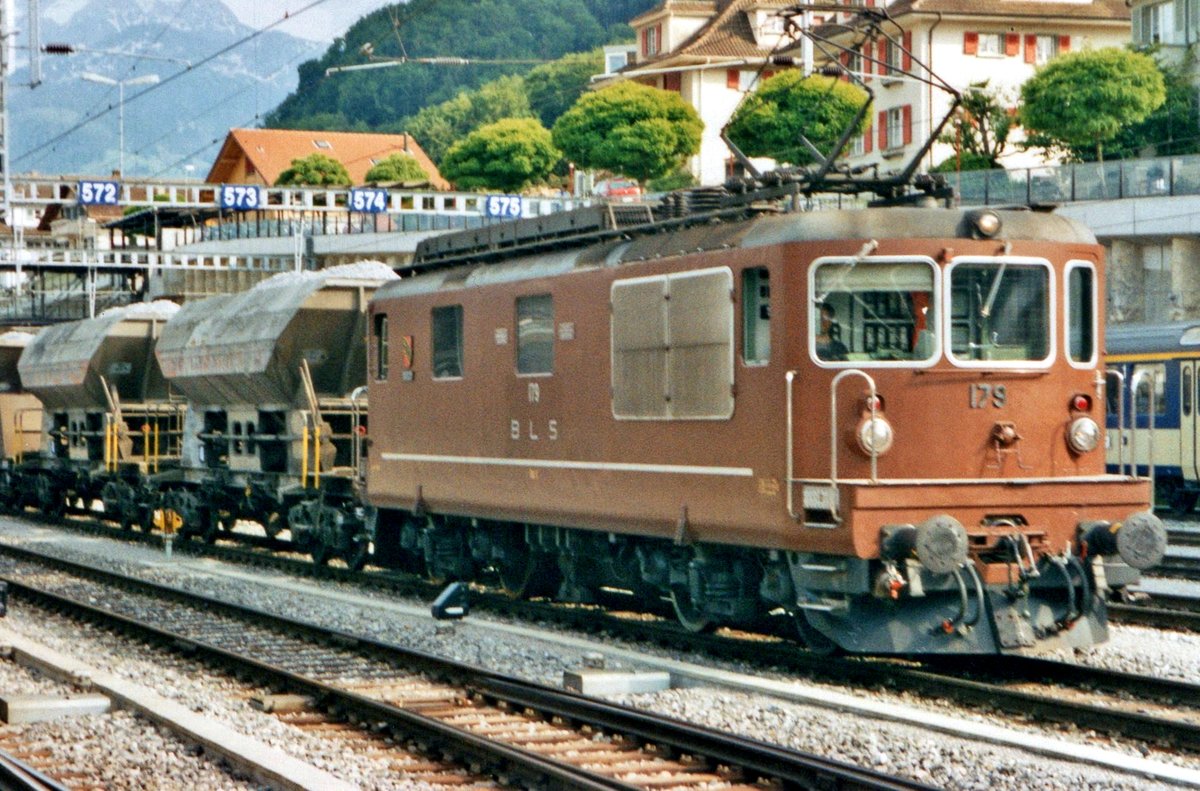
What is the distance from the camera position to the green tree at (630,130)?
256 ft

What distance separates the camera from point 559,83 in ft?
493

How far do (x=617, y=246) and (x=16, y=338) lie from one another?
26.1 meters

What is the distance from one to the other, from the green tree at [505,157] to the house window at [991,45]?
73.3 feet

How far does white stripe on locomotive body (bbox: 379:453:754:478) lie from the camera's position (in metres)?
13.1

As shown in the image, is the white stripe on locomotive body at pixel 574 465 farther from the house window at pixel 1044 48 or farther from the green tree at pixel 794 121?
the house window at pixel 1044 48

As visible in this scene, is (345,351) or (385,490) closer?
(385,490)

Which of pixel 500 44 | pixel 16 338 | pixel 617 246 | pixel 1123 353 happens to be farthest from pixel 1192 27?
pixel 500 44

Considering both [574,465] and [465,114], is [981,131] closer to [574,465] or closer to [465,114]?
[574,465]

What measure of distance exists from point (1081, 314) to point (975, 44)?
62.8 m

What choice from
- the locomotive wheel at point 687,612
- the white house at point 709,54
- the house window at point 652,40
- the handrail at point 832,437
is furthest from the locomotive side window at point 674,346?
the house window at point 652,40

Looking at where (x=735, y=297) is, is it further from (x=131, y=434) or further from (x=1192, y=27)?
(x=1192, y=27)

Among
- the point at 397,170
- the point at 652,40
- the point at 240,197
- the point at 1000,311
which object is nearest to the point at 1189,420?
the point at 1000,311

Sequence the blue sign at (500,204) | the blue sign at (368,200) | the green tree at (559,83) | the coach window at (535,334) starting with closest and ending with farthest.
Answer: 1. the coach window at (535,334)
2. the blue sign at (368,200)
3. the blue sign at (500,204)
4. the green tree at (559,83)

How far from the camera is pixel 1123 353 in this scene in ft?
98.2
